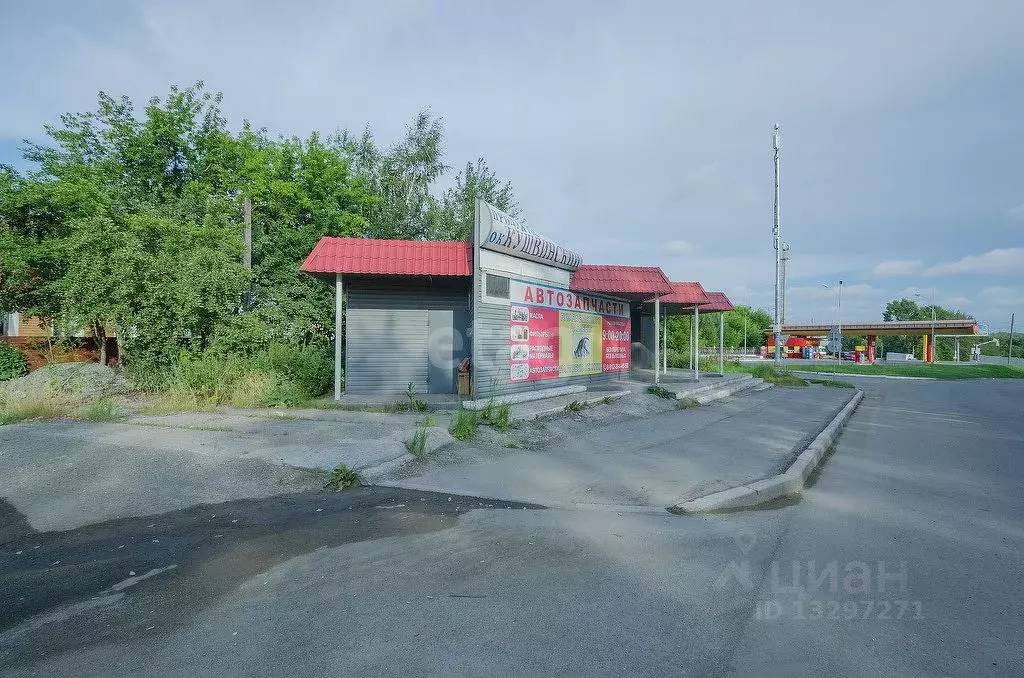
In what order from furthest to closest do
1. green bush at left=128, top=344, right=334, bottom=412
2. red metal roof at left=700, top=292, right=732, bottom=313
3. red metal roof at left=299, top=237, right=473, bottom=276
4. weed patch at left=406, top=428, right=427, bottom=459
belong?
red metal roof at left=700, top=292, right=732, bottom=313
red metal roof at left=299, top=237, right=473, bottom=276
green bush at left=128, top=344, right=334, bottom=412
weed patch at left=406, top=428, right=427, bottom=459

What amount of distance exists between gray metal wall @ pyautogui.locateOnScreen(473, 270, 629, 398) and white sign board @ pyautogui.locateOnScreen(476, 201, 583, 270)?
1.98 ft

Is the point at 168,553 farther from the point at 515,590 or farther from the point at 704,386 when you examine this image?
the point at 704,386

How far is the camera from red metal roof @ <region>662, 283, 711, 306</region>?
18.4 metres

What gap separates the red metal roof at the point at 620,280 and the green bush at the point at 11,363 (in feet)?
52.7

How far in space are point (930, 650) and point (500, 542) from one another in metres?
2.89

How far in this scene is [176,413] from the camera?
9883 mm

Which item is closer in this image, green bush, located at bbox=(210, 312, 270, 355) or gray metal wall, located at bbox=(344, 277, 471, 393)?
gray metal wall, located at bbox=(344, 277, 471, 393)

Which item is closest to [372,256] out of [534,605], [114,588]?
[114,588]

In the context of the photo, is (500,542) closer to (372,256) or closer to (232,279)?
(372,256)

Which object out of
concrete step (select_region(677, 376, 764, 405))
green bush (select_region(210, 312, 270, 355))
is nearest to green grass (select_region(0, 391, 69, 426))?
green bush (select_region(210, 312, 270, 355))

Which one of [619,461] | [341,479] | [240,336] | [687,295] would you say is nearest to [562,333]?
[619,461]

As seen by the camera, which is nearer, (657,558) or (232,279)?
(657,558)

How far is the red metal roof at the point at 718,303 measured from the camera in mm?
20828

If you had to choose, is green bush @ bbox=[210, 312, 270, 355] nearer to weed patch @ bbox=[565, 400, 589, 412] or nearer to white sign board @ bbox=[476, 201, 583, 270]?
white sign board @ bbox=[476, 201, 583, 270]
